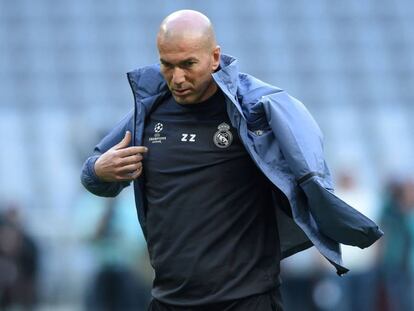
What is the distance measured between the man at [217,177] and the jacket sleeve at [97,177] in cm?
2

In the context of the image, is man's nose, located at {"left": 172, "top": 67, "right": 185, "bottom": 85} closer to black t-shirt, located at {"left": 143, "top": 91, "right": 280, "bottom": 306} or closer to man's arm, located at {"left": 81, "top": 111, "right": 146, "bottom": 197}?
black t-shirt, located at {"left": 143, "top": 91, "right": 280, "bottom": 306}

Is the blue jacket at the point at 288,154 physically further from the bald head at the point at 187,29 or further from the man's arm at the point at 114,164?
the bald head at the point at 187,29

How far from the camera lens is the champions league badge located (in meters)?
4.63

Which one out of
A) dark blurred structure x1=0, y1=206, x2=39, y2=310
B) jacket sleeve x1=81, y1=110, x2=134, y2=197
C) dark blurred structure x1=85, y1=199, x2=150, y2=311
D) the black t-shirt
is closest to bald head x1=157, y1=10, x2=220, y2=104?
the black t-shirt

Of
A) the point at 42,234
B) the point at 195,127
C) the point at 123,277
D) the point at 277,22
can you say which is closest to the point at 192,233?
the point at 195,127

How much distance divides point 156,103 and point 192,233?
544 mm

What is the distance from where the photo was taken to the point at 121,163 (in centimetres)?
466

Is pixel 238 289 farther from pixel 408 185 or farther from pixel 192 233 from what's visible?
pixel 408 185

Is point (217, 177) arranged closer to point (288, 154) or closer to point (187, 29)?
point (288, 154)

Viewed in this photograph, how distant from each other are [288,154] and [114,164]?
685mm

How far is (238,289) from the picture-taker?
4613 mm

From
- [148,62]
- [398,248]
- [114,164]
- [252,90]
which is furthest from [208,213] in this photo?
[148,62]

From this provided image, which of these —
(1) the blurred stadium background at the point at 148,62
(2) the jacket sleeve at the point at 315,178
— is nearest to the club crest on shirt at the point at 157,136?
(2) the jacket sleeve at the point at 315,178

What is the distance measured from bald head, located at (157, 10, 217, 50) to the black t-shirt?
27 cm
